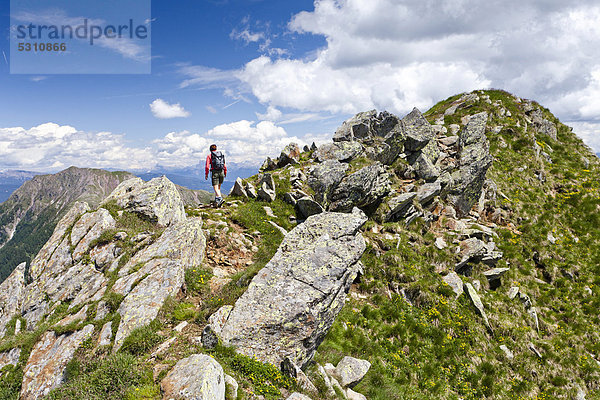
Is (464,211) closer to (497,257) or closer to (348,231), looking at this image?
(497,257)

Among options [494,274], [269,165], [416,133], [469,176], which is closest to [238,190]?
[269,165]

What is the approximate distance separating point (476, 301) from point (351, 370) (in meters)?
12.4

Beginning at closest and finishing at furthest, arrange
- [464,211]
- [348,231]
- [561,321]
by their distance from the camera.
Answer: [348,231], [561,321], [464,211]

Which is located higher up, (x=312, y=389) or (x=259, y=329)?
(x=259, y=329)

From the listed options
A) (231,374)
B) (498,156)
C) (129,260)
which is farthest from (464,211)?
(129,260)

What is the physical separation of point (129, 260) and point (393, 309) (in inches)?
691

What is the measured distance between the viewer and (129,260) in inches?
647

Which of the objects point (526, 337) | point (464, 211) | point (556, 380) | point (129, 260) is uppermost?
point (464, 211)

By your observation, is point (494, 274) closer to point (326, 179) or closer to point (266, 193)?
point (326, 179)

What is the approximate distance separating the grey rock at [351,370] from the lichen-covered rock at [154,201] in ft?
47.6

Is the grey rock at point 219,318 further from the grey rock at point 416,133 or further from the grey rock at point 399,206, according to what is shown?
the grey rock at point 416,133

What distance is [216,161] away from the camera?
2545cm

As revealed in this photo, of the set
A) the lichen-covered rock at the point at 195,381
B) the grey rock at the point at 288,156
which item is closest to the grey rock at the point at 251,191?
the grey rock at the point at 288,156

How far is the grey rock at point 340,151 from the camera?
31.4 metres
